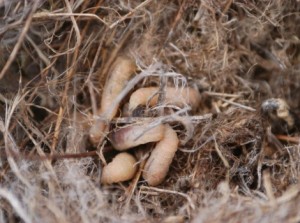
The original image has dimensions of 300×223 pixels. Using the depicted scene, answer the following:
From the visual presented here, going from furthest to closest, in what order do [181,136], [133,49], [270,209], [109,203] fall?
1. [133,49]
2. [181,136]
3. [109,203]
4. [270,209]

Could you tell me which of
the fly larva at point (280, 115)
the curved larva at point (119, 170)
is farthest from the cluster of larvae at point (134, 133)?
the fly larva at point (280, 115)

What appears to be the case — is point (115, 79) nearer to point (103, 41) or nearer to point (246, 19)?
point (103, 41)

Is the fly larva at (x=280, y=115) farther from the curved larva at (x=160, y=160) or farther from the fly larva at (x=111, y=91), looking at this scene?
the fly larva at (x=111, y=91)

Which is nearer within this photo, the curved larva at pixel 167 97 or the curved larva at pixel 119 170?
the curved larva at pixel 119 170

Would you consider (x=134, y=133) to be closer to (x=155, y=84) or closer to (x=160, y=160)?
(x=160, y=160)

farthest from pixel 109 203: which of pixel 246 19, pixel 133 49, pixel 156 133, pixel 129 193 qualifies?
pixel 246 19

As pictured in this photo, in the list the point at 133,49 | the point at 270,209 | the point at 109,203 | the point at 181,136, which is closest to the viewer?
the point at 270,209

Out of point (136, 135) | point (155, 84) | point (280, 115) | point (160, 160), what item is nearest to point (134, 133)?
point (136, 135)

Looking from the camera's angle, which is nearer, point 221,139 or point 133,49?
point 221,139
